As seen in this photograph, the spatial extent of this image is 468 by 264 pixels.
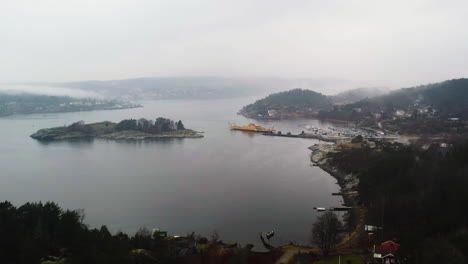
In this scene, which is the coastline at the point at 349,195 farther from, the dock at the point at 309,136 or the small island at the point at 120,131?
the small island at the point at 120,131

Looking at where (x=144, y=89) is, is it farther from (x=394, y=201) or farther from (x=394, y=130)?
(x=394, y=201)

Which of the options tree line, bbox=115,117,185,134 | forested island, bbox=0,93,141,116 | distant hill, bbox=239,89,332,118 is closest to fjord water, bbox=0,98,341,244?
tree line, bbox=115,117,185,134

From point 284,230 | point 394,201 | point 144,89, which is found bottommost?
point 284,230

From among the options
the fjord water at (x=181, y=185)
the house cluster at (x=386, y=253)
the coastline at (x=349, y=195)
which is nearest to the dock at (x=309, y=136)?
the fjord water at (x=181, y=185)

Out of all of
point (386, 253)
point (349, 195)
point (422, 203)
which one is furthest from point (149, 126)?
point (386, 253)

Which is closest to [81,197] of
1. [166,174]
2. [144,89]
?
[166,174]
